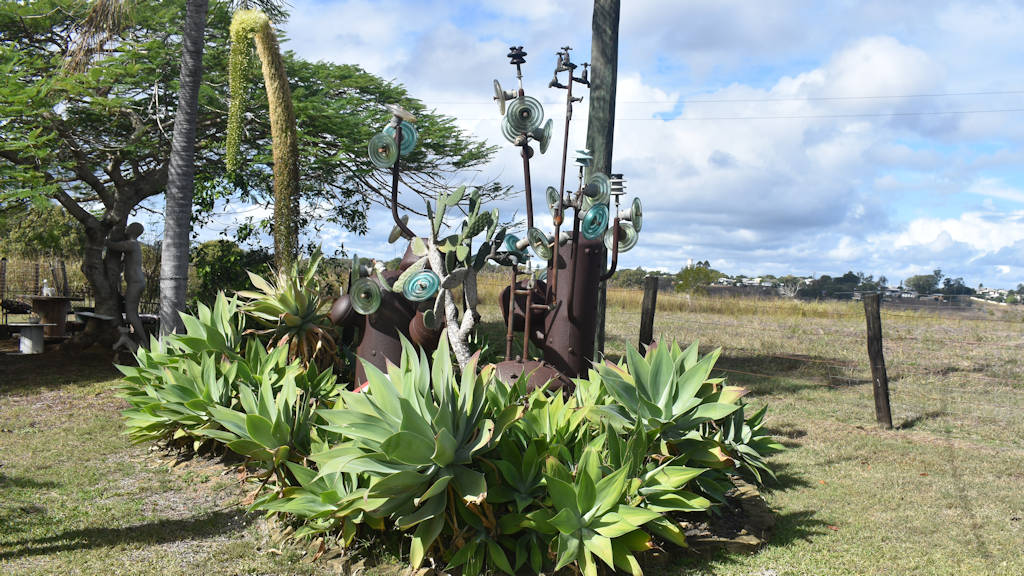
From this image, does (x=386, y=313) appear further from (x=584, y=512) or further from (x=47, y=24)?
(x=47, y=24)

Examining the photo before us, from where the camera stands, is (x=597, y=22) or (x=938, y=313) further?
(x=938, y=313)

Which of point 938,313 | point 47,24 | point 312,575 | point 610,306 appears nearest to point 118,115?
point 47,24

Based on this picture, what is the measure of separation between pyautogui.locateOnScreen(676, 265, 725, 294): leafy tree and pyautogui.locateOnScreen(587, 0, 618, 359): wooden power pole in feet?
61.0

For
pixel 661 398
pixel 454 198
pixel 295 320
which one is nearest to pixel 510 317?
pixel 454 198

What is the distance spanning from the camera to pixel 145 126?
395 inches

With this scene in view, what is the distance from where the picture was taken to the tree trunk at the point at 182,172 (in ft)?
24.6

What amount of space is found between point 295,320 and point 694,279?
21.9 m

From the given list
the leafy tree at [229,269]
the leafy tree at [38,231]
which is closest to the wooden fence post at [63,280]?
the leafy tree at [38,231]

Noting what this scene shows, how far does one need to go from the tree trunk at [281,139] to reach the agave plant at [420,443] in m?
4.12

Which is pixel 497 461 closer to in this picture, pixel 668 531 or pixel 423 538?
pixel 423 538

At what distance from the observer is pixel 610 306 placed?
2206cm

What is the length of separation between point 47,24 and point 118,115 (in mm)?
1605

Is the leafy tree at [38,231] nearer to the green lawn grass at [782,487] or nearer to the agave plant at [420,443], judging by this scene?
the green lawn grass at [782,487]

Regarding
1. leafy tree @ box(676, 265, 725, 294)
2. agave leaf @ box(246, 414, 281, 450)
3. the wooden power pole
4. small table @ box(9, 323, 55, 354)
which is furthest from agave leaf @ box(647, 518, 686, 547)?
leafy tree @ box(676, 265, 725, 294)
